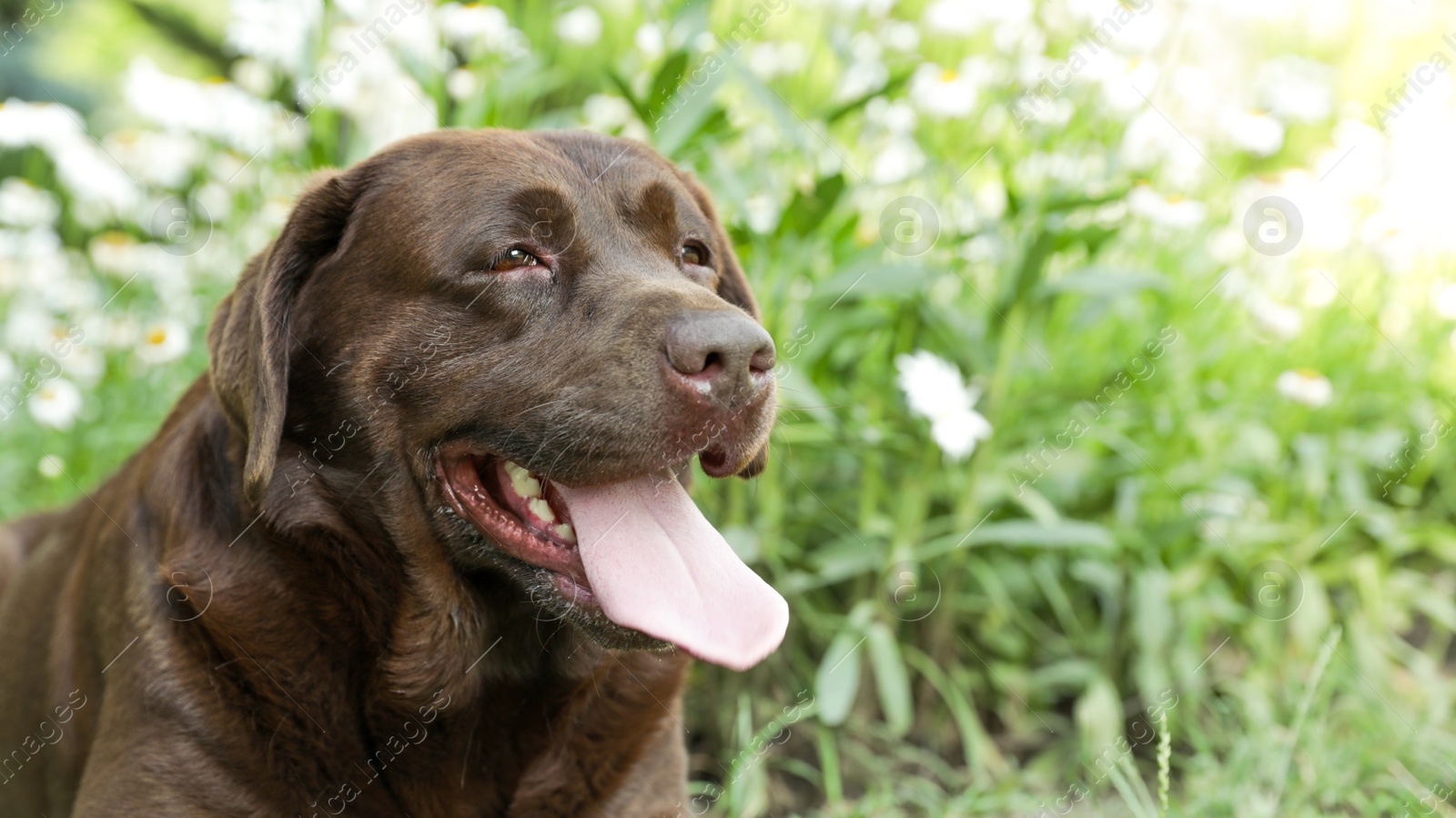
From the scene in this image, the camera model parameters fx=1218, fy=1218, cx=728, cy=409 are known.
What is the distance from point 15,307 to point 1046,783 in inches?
175

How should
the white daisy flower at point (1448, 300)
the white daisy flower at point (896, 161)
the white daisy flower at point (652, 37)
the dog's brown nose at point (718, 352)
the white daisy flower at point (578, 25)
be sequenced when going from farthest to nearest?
the white daisy flower at point (1448, 300), the white daisy flower at point (578, 25), the white daisy flower at point (896, 161), the white daisy flower at point (652, 37), the dog's brown nose at point (718, 352)

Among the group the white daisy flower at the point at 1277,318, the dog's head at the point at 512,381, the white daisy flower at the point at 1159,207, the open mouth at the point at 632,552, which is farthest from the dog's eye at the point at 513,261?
the white daisy flower at the point at 1277,318

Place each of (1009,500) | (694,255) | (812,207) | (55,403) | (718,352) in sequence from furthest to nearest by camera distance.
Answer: (55,403)
(1009,500)
(812,207)
(694,255)
(718,352)

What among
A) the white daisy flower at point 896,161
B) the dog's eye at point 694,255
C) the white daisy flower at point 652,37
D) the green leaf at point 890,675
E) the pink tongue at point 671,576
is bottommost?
the green leaf at point 890,675

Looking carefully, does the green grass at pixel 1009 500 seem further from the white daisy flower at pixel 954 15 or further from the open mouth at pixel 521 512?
the open mouth at pixel 521 512

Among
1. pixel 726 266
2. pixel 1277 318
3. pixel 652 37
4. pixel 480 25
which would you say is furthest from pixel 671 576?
pixel 1277 318

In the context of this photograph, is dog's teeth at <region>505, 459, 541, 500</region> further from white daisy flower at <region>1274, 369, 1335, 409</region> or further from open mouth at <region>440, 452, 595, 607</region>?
white daisy flower at <region>1274, 369, 1335, 409</region>

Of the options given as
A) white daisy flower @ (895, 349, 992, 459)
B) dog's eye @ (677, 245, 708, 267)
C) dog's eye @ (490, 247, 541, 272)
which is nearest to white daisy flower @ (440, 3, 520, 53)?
dog's eye @ (677, 245, 708, 267)

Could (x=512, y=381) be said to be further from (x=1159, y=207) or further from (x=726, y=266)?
(x=1159, y=207)

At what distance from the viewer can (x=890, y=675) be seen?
3389 mm

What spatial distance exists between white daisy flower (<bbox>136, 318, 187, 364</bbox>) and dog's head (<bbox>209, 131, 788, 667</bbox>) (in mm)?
1934

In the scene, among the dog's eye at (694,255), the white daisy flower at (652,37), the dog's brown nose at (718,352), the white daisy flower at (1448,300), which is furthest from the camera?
the white daisy flower at (1448,300)

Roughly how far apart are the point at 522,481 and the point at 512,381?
249 mm

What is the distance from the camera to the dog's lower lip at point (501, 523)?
215 cm
